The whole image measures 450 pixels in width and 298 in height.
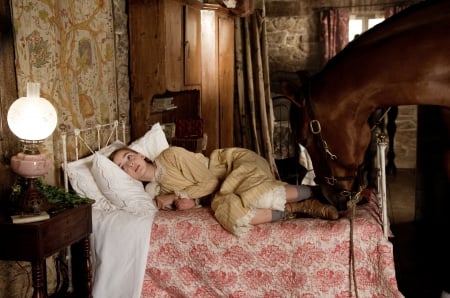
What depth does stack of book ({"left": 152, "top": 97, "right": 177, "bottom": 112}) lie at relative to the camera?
16.5ft

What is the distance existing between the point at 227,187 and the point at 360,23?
20.7ft

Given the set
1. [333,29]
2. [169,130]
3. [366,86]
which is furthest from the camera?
[333,29]

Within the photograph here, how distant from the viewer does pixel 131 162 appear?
332 centimetres

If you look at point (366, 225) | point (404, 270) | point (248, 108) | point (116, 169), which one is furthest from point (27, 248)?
point (248, 108)

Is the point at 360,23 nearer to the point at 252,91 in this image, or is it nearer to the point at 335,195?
the point at 252,91

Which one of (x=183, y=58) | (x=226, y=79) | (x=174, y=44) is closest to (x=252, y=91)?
(x=226, y=79)

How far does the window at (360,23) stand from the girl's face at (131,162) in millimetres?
6054

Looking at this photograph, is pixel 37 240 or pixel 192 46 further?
pixel 192 46

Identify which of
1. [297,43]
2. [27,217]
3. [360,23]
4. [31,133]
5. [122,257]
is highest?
[360,23]

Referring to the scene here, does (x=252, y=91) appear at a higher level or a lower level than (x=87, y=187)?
higher

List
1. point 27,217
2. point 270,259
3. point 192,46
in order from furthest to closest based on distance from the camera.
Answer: point 192,46
point 270,259
point 27,217

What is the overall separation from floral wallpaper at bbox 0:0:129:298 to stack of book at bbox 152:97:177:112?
2.67 feet

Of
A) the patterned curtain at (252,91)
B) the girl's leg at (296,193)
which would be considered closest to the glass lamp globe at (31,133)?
the girl's leg at (296,193)

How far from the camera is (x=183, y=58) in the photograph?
4.60 meters
